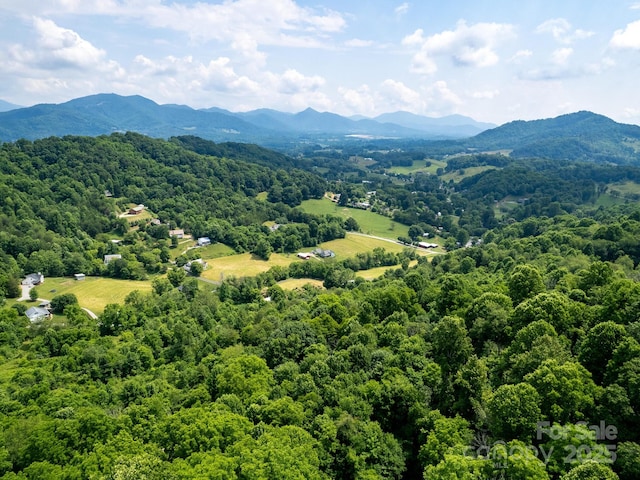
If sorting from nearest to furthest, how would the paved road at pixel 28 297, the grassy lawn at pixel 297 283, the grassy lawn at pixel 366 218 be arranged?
the paved road at pixel 28 297, the grassy lawn at pixel 297 283, the grassy lawn at pixel 366 218

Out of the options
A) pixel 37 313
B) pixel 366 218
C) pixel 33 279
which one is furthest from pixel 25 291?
pixel 366 218

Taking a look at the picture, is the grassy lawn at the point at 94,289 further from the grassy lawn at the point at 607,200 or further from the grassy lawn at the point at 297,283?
the grassy lawn at the point at 607,200

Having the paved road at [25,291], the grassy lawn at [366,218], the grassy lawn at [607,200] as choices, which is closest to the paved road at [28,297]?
the paved road at [25,291]

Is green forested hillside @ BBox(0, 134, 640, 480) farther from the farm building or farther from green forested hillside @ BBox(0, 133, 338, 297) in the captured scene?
the farm building

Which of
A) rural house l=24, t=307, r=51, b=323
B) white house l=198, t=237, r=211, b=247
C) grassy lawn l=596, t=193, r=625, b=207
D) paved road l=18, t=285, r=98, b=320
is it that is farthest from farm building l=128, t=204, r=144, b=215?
grassy lawn l=596, t=193, r=625, b=207

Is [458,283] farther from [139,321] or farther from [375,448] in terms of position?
[139,321]

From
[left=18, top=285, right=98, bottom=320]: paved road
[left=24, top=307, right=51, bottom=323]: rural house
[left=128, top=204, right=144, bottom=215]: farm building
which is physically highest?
[left=128, top=204, right=144, bottom=215]: farm building

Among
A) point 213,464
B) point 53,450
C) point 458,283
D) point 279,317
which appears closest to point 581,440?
point 213,464
